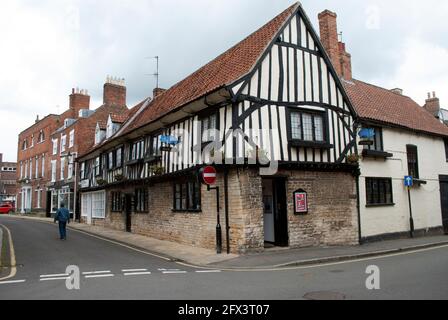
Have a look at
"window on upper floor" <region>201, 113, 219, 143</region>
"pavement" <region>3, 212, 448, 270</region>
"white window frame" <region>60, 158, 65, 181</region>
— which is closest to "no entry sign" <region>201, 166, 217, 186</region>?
"window on upper floor" <region>201, 113, 219, 143</region>

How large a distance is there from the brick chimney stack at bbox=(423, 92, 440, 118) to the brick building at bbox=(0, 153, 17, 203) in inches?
2580

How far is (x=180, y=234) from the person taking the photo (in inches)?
599

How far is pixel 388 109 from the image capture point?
62.5 feet

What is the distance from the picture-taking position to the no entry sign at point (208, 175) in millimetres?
11938

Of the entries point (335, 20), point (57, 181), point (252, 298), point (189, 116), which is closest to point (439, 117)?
point (335, 20)

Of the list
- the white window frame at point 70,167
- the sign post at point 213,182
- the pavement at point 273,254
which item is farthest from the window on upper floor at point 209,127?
the white window frame at point 70,167

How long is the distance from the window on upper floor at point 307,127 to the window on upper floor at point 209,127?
108 inches

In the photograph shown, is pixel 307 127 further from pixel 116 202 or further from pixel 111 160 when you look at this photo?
pixel 111 160

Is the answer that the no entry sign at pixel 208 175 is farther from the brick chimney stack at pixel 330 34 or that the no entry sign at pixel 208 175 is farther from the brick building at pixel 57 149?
the brick building at pixel 57 149

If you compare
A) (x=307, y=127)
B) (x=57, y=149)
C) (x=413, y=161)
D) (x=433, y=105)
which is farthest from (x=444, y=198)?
(x=57, y=149)

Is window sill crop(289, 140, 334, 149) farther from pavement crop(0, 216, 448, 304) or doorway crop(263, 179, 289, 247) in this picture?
pavement crop(0, 216, 448, 304)

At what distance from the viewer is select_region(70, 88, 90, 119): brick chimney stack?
35.7 m

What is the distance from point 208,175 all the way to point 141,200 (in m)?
8.52
